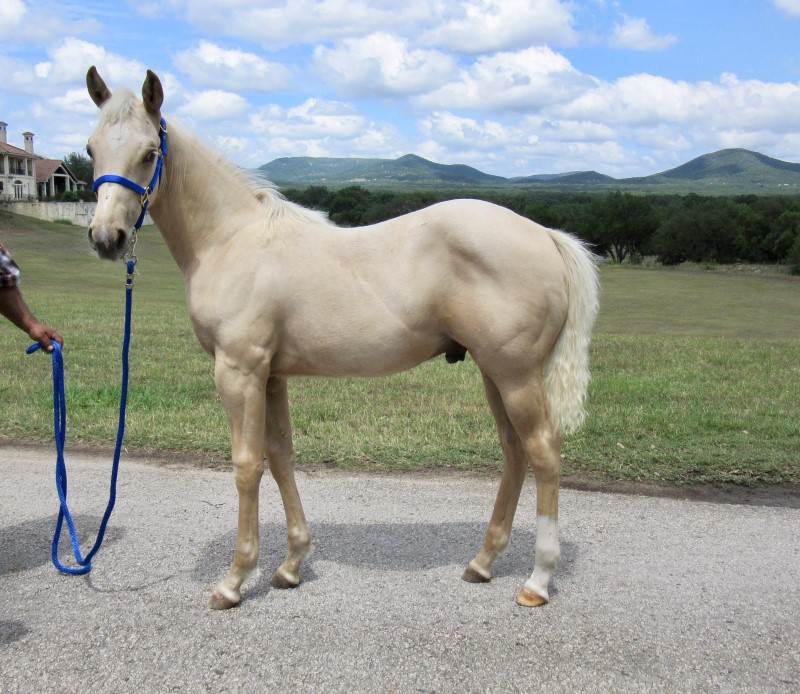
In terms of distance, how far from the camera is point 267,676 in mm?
3334

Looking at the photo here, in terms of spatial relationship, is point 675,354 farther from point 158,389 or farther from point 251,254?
point 251,254

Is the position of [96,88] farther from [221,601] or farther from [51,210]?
[51,210]

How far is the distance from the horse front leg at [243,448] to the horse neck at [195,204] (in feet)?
2.30

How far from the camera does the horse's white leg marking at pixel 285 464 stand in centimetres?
435

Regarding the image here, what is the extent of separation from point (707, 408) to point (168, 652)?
6.40 metres

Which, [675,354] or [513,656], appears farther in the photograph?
[675,354]

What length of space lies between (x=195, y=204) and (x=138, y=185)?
432 mm

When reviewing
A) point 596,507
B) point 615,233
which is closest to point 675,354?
point 596,507

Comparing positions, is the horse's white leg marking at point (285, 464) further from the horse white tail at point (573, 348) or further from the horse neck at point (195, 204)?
the horse white tail at point (573, 348)

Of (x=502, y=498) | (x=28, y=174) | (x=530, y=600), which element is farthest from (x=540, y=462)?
(x=28, y=174)

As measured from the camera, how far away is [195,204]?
13.5 feet

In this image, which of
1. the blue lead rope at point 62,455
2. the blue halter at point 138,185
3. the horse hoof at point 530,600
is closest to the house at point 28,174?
the blue lead rope at point 62,455

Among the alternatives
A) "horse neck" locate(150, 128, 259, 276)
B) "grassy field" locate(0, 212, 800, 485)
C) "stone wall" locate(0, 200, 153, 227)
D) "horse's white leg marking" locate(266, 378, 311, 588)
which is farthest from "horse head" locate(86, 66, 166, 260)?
"stone wall" locate(0, 200, 153, 227)

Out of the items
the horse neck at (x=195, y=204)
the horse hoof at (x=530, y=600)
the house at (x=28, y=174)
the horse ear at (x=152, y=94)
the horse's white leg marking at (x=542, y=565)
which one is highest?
the house at (x=28, y=174)
